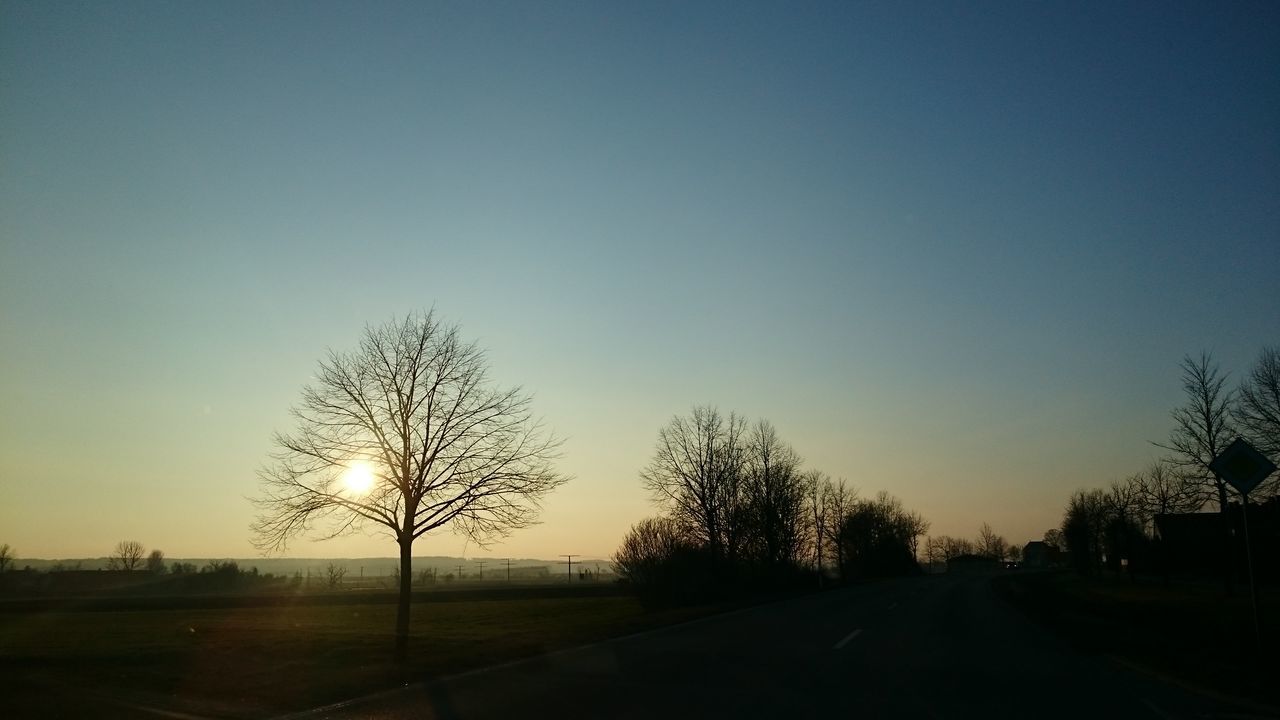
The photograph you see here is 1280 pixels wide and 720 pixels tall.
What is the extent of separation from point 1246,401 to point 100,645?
1705 inches

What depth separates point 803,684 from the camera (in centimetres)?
1179

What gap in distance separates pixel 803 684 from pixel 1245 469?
8.99 m

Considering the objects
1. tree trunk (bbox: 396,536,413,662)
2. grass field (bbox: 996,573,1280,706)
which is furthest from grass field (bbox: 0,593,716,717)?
grass field (bbox: 996,573,1280,706)

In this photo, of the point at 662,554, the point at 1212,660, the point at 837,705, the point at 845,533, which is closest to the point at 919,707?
the point at 837,705

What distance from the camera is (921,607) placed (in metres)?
32.7

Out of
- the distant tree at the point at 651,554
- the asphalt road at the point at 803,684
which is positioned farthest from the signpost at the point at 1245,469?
the distant tree at the point at 651,554

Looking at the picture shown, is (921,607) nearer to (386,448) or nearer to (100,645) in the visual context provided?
(386,448)

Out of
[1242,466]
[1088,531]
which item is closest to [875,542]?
[1088,531]

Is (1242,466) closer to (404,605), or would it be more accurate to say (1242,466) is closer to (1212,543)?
(404,605)

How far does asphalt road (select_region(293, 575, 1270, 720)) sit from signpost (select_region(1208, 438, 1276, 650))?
103 inches

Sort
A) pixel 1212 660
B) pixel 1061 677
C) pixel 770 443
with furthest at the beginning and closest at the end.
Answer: pixel 770 443 → pixel 1212 660 → pixel 1061 677

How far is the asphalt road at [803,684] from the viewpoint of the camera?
994 centimetres

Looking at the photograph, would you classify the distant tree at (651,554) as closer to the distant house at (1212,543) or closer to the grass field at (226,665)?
the grass field at (226,665)

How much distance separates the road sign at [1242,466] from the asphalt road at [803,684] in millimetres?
3776
